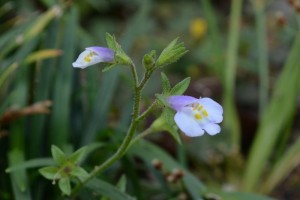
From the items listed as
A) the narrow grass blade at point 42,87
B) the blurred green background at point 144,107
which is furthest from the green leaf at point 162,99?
the narrow grass blade at point 42,87

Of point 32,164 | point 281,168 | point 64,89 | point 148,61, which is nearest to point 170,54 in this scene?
point 148,61

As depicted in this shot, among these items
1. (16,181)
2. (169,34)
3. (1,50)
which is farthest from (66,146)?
(169,34)

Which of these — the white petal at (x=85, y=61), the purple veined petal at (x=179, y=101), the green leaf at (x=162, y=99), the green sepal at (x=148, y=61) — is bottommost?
the purple veined petal at (x=179, y=101)

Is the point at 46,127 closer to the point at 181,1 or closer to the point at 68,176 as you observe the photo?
the point at 68,176

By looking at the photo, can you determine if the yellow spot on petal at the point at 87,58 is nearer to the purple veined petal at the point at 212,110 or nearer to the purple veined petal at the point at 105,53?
the purple veined petal at the point at 105,53

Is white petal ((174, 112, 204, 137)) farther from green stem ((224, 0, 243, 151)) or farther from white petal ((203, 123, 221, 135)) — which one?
green stem ((224, 0, 243, 151))

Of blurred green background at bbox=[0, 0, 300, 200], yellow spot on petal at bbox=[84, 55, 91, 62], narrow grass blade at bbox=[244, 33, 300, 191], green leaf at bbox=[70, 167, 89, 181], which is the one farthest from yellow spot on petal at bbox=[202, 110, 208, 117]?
narrow grass blade at bbox=[244, 33, 300, 191]

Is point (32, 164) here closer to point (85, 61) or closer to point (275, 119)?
point (85, 61)
